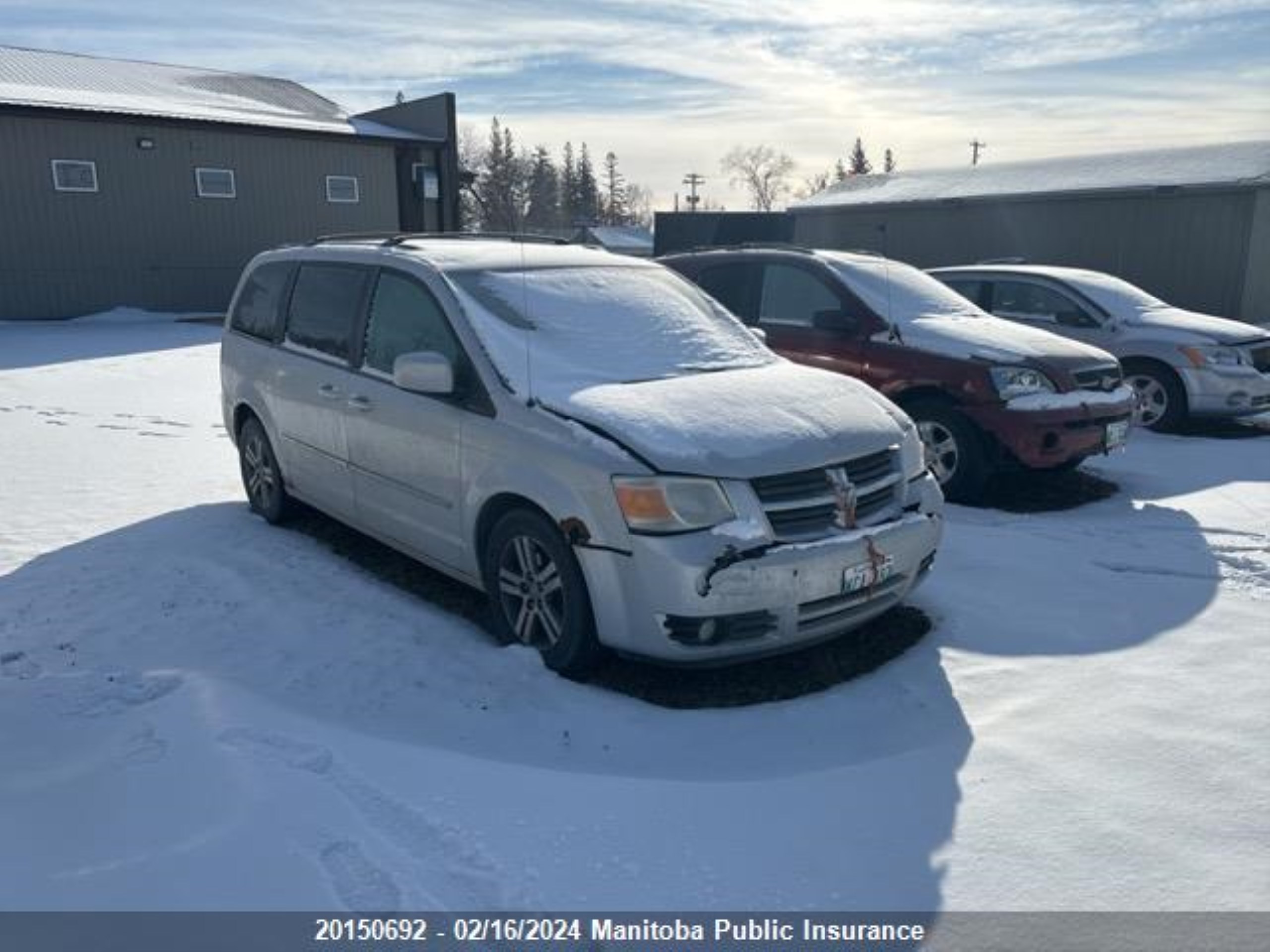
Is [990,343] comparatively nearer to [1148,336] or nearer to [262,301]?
[1148,336]

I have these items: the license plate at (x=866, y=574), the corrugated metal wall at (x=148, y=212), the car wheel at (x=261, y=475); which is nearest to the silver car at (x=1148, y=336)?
the license plate at (x=866, y=574)

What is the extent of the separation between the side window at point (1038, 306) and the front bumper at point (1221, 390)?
1.03 meters

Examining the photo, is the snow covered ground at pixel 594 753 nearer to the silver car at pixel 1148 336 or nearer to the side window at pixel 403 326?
the side window at pixel 403 326

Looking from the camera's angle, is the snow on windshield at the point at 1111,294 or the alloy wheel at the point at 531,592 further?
the snow on windshield at the point at 1111,294

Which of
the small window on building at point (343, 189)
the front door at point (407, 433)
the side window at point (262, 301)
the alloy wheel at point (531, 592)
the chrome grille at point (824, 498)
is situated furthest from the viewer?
the small window on building at point (343, 189)

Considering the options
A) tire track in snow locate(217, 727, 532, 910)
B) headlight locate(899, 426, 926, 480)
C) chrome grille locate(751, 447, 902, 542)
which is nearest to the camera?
tire track in snow locate(217, 727, 532, 910)

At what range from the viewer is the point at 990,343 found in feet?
21.6

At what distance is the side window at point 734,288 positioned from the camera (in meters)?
7.76

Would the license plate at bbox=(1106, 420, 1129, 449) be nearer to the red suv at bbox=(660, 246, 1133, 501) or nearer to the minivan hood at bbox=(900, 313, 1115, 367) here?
the red suv at bbox=(660, 246, 1133, 501)

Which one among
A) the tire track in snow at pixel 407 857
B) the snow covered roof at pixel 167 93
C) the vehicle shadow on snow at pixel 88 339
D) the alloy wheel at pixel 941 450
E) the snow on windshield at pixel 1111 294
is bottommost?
the tire track in snow at pixel 407 857

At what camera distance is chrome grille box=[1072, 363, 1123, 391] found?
6.63 meters

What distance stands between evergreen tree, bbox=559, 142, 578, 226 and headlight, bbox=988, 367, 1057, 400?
88.9 metres

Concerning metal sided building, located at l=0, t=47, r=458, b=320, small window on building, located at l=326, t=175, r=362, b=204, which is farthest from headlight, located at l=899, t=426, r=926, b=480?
small window on building, located at l=326, t=175, r=362, b=204

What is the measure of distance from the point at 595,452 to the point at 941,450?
12.2 feet
